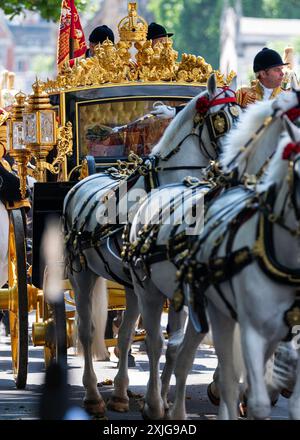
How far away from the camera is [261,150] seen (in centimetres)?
821

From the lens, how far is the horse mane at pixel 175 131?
9641mm

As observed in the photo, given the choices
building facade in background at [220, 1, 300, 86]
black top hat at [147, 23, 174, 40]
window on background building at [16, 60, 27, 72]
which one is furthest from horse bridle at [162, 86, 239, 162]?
window on background building at [16, 60, 27, 72]

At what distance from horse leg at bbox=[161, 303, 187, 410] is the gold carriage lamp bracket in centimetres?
220

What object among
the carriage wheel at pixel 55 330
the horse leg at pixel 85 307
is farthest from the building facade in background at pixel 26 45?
the horse leg at pixel 85 307

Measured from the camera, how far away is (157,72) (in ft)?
40.4

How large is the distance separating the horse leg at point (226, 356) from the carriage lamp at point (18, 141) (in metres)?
3.78

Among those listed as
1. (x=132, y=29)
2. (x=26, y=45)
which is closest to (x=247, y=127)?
(x=132, y=29)

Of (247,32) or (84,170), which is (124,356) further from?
(247,32)

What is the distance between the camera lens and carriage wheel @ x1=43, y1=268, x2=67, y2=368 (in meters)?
10.2

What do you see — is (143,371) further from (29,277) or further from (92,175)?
(92,175)

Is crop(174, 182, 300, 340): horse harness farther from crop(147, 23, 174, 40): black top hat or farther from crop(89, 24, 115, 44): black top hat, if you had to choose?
crop(89, 24, 115, 44): black top hat

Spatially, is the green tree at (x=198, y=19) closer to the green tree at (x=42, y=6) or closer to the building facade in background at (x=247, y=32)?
the building facade in background at (x=247, y=32)

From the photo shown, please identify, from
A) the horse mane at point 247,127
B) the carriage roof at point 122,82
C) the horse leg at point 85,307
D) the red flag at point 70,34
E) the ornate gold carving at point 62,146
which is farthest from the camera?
the red flag at point 70,34

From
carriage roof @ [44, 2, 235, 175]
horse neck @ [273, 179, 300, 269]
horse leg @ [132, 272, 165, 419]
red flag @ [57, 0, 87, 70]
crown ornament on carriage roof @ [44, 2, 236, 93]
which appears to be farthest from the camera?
red flag @ [57, 0, 87, 70]
